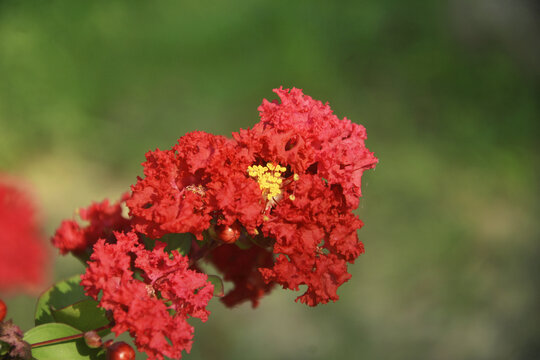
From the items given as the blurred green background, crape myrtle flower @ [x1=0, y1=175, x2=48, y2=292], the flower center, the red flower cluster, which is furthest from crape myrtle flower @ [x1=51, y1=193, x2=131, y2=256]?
the blurred green background

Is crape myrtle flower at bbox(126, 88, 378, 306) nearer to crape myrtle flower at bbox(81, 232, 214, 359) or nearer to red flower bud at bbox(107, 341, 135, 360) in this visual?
crape myrtle flower at bbox(81, 232, 214, 359)

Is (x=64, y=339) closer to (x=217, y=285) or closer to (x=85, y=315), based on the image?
(x=85, y=315)

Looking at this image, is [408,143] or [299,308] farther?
[408,143]

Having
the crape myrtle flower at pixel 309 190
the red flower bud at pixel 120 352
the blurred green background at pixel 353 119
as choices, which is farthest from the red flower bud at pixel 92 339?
the blurred green background at pixel 353 119

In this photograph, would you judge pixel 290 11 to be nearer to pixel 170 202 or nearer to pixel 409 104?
pixel 409 104

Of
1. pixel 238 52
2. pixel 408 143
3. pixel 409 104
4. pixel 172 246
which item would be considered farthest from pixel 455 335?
pixel 172 246

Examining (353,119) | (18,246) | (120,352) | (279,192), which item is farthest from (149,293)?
(353,119)

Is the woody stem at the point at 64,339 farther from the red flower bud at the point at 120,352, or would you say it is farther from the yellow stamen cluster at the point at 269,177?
the yellow stamen cluster at the point at 269,177

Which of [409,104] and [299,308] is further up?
[409,104]
